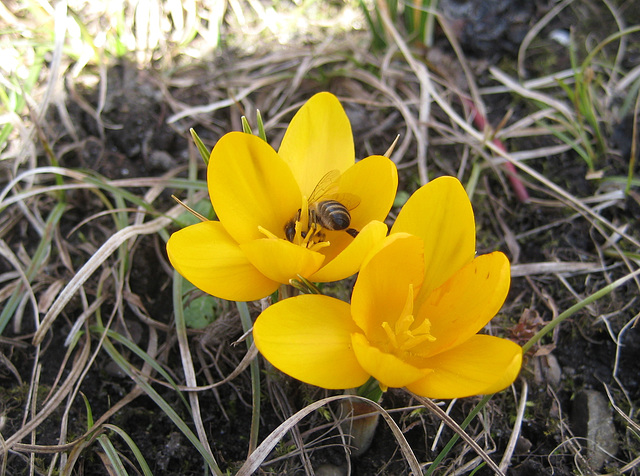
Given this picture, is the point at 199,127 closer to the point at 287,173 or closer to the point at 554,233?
the point at 287,173

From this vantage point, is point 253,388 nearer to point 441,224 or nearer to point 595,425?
point 441,224

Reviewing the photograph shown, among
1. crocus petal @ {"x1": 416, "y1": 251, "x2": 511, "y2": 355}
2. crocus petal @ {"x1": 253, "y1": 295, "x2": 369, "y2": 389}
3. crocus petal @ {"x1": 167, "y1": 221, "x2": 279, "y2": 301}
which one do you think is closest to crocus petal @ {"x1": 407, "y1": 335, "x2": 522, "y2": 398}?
crocus petal @ {"x1": 416, "y1": 251, "x2": 511, "y2": 355}

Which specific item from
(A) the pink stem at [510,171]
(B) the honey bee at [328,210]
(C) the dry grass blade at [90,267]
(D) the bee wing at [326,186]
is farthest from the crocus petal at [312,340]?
(A) the pink stem at [510,171]

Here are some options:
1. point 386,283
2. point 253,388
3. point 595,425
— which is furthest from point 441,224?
point 595,425

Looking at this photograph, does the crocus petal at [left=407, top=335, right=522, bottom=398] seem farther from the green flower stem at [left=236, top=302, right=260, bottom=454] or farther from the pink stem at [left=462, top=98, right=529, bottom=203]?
the pink stem at [left=462, top=98, right=529, bottom=203]

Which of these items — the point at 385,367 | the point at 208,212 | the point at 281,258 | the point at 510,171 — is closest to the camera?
the point at 385,367

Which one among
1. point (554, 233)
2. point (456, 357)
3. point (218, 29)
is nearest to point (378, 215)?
point (456, 357)
